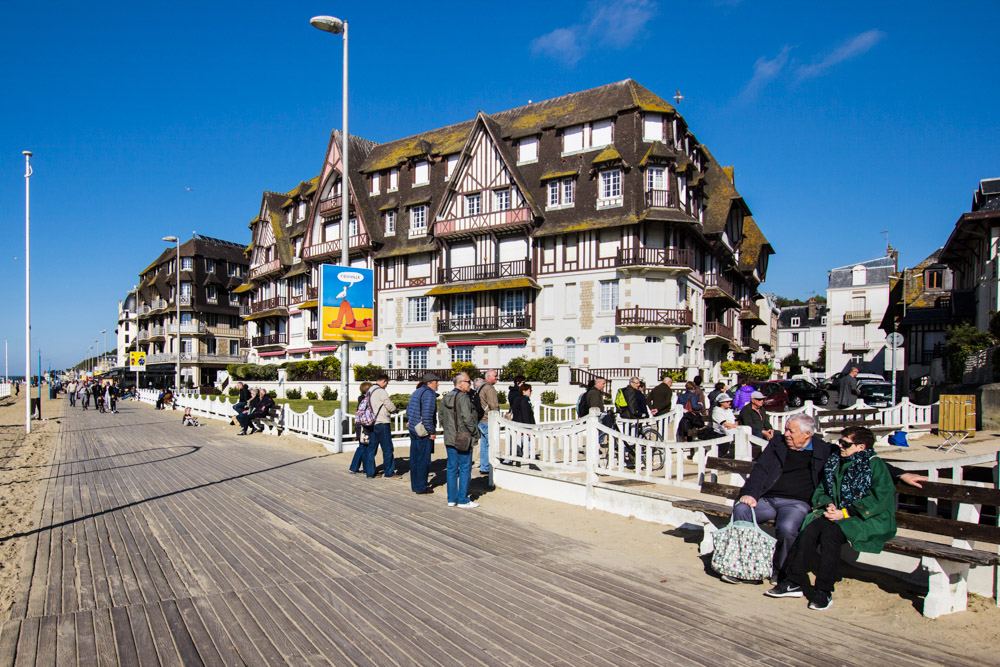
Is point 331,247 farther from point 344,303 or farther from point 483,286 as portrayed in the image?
point 344,303

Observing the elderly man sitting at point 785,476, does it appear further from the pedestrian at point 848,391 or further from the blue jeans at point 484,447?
the pedestrian at point 848,391

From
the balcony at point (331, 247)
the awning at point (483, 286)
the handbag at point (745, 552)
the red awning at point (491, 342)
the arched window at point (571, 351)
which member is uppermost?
the balcony at point (331, 247)

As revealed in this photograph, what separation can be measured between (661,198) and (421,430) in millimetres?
28327

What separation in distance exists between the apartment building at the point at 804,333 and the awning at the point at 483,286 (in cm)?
5600

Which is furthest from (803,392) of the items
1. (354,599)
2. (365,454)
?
(354,599)

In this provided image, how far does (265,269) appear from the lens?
6022 cm

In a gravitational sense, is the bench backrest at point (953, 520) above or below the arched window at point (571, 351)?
below

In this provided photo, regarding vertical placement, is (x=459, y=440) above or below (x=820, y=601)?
above

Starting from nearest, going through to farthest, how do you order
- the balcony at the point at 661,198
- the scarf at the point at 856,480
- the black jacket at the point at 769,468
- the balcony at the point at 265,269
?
the scarf at the point at 856,480 → the black jacket at the point at 769,468 → the balcony at the point at 661,198 → the balcony at the point at 265,269

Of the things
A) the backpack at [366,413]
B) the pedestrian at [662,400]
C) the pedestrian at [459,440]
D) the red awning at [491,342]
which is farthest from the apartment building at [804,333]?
the pedestrian at [459,440]

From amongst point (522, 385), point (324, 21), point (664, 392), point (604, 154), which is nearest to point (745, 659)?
point (522, 385)

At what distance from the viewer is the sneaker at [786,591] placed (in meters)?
5.72

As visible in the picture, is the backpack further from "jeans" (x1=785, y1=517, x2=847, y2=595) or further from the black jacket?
Result: "jeans" (x1=785, y1=517, x2=847, y2=595)

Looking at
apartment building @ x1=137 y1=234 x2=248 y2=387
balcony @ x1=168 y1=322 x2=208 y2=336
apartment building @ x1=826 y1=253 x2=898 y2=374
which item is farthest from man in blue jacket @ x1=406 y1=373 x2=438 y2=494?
balcony @ x1=168 y1=322 x2=208 y2=336
